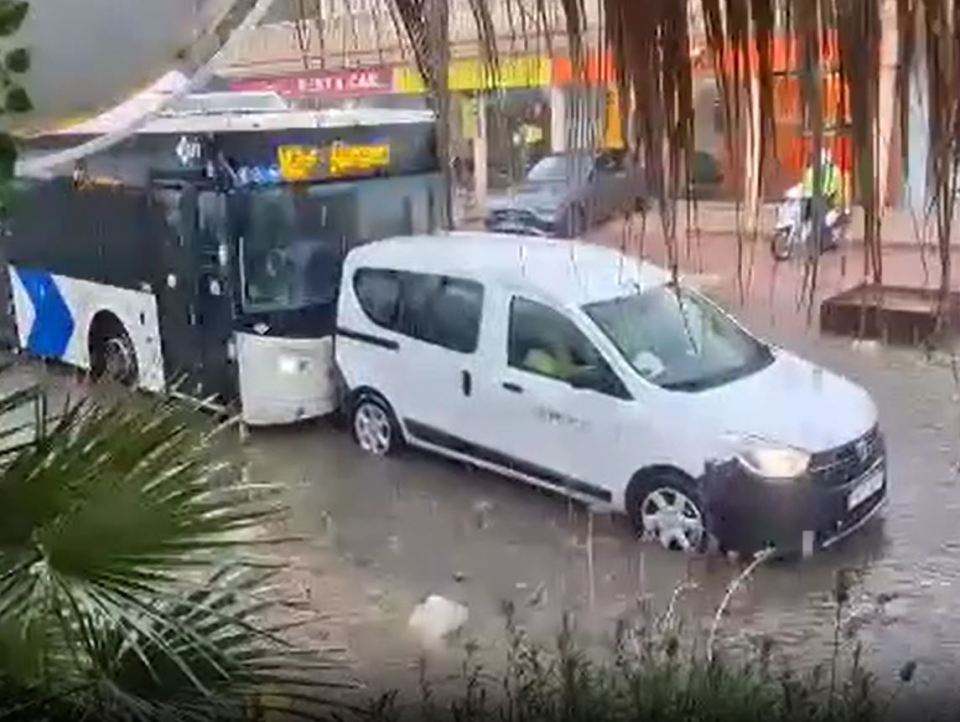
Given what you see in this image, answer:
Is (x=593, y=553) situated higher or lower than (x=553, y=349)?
lower

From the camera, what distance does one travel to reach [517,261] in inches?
76.3

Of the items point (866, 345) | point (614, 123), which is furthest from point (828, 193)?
point (866, 345)

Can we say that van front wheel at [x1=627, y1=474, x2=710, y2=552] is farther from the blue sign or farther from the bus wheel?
the blue sign

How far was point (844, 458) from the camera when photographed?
187cm

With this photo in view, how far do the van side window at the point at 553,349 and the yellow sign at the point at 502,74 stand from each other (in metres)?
0.76

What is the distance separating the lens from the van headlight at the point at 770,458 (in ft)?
6.14

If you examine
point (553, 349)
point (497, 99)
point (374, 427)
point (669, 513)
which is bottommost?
point (669, 513)

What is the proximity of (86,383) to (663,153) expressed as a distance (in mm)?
1357

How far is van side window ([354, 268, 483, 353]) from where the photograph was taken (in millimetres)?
1973

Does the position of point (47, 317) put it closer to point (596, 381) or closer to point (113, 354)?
point (113, 354)

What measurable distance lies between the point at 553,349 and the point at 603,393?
95mm

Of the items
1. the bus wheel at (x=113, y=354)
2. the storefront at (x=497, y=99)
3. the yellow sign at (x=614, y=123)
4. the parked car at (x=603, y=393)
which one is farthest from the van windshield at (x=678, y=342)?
the yellow sign at (x=614, y=123)

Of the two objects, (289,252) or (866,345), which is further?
(289,252)

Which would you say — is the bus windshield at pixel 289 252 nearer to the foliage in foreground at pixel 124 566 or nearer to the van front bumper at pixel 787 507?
the foliage in foreground at pixel 124 566
